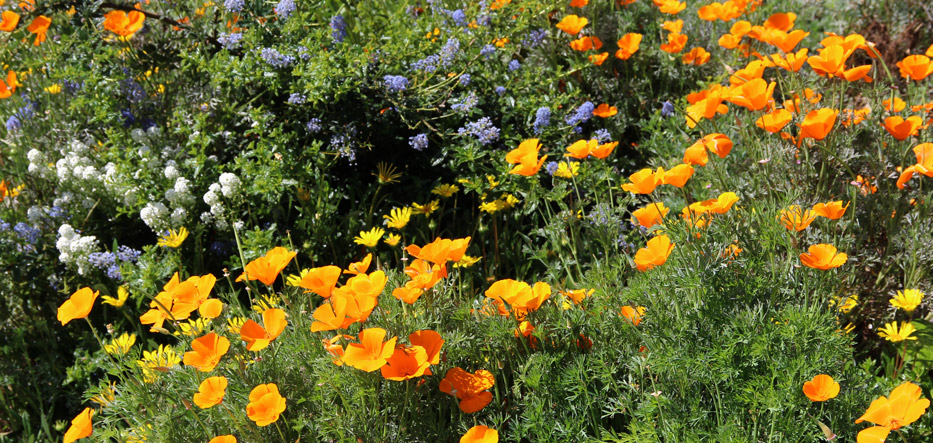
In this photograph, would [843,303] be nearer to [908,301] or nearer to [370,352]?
[908,301]

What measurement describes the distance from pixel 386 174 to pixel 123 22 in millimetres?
1135

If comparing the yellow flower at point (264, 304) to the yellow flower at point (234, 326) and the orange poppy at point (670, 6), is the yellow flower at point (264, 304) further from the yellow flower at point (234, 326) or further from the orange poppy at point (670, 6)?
the orange poppy at point (670, 6)

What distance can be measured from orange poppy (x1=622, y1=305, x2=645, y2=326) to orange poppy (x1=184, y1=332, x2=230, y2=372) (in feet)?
3.12

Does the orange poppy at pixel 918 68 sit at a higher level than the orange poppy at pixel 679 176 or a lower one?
lower

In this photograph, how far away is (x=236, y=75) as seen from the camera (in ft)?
9.19

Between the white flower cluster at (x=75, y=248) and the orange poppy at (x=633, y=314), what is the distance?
6.05 ft

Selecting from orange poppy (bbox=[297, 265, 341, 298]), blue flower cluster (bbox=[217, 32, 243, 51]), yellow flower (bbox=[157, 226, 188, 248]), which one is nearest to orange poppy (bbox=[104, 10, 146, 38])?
blue flower cluster (bbox=[217, 32, 243, 51])

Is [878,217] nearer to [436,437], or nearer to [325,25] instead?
[436,437]

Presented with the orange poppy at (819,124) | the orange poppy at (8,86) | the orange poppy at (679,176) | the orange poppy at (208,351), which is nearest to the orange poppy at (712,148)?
the orange poppy at (819,124)

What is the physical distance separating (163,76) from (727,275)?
253 cm

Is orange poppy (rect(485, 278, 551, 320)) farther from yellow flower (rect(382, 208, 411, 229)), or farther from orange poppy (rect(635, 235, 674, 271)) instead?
yellow flower (rect(382, 208, 411, 229))

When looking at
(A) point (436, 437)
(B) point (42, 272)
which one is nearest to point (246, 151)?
(B) point (42, 272)

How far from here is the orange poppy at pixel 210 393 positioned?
1479mm

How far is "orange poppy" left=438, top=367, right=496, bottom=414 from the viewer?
1.60 metres
